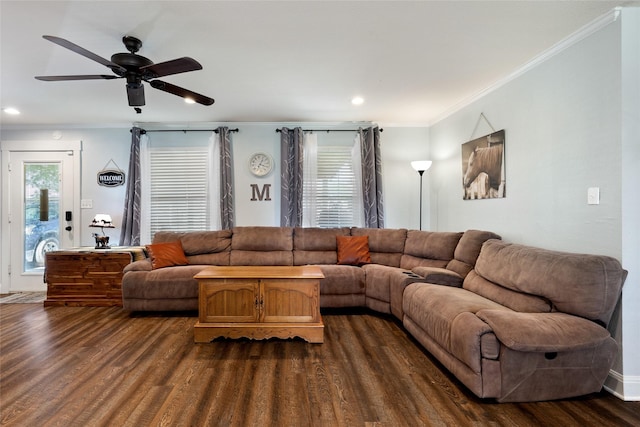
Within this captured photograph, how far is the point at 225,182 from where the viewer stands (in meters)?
4.58

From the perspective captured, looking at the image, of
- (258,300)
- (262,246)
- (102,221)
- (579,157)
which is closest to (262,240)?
(262,246)

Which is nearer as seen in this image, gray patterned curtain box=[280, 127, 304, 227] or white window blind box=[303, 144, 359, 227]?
gray patterned curtain box=[280, 127, 304, 227]

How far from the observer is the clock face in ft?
15.4

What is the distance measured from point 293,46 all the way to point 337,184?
8.15 ft

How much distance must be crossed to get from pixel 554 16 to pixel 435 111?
6.91 feet

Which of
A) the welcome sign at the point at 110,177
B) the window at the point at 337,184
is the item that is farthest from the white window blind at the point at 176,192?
the window at the point at 337,184

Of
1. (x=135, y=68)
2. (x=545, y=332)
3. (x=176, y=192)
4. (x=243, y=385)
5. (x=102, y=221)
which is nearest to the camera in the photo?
(x=545, y=332)

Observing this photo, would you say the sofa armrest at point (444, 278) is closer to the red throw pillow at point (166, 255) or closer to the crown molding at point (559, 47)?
the crown molding at point (559, 47)

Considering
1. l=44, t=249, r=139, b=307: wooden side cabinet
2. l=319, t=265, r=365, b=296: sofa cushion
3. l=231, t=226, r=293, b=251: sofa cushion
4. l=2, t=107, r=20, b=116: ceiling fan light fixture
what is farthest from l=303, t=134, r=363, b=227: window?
l=2, t=107, r=20, b=116: ceiling fan light fixture

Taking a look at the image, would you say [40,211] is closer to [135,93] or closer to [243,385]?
[135,93]

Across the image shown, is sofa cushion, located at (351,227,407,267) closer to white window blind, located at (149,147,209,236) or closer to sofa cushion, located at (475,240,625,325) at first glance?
sofa cushion, located at (475,240,625,325)

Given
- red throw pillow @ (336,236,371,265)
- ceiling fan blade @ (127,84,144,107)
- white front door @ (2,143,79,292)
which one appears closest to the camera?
ceiling fan blade @ (127,84,144,107)

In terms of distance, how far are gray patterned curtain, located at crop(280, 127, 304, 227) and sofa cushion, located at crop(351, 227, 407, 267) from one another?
45.3 inches

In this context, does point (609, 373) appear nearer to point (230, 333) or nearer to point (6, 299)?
point (230, 333)
